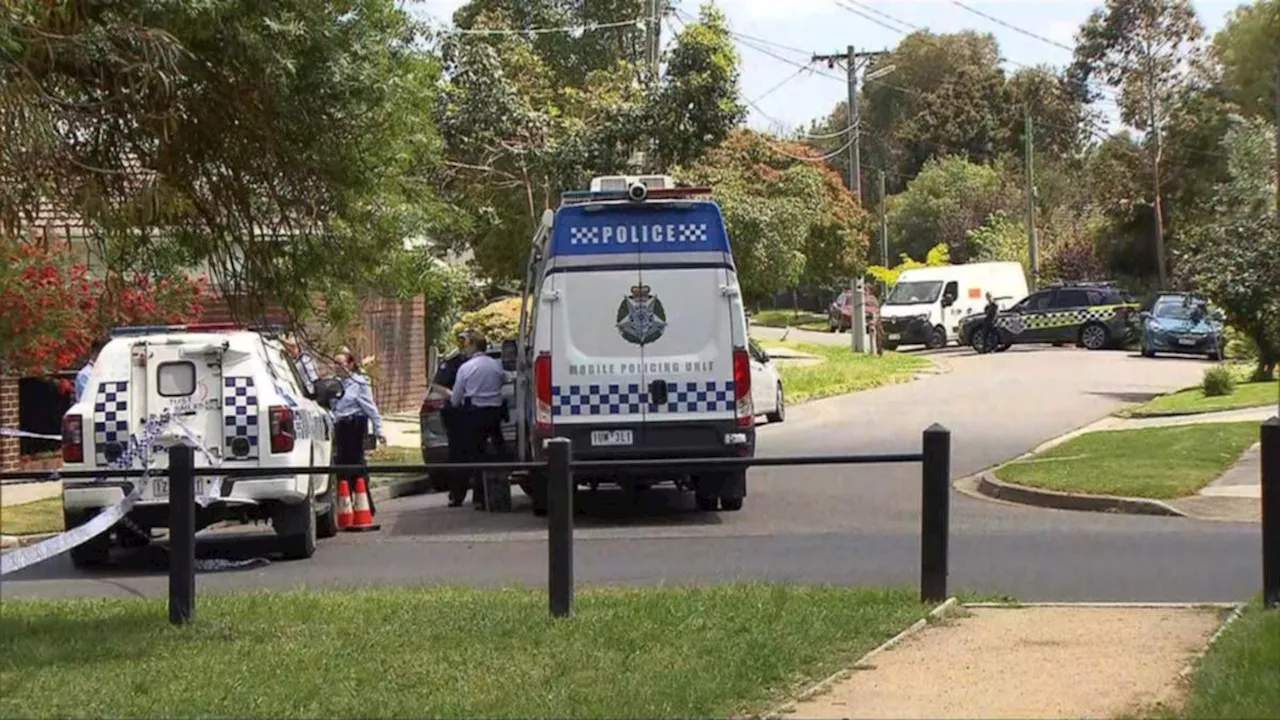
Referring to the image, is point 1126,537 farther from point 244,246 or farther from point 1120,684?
point 244,246

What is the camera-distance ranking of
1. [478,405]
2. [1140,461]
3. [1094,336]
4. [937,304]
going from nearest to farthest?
[478,405] → [1140,461] → [1094,336] → [937,304]

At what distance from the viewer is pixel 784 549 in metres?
12.0

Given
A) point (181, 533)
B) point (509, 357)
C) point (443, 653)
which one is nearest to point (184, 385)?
point (181, 533)

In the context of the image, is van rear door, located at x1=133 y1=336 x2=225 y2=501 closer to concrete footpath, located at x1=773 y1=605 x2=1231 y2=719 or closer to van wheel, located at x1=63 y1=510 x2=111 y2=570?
van wheel, located at x1=63 y1=510 x2=111 y2=570

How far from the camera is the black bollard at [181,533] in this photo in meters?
8.69

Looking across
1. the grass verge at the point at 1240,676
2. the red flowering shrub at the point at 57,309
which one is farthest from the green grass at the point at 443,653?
the red flowering shrub at the point at 57,309

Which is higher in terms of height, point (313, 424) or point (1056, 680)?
point (313, 424)

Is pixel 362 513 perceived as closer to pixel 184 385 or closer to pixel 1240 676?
pixel 184 385

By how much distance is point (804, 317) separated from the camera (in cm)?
8125

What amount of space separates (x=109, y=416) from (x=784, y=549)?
521cm

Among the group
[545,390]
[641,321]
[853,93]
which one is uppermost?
[853,93]

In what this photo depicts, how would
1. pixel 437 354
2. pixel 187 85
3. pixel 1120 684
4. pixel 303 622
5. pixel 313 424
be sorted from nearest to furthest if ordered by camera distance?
pixel 1120 684
pixel 187 85
pixel 303 622
pixel 313 424
pixel 437 354

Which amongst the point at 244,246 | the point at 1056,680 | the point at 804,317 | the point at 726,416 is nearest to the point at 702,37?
the point at 726,416

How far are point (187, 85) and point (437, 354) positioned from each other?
75.3 ft
